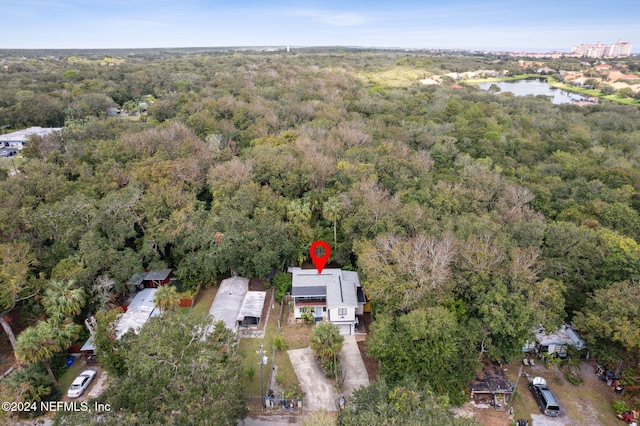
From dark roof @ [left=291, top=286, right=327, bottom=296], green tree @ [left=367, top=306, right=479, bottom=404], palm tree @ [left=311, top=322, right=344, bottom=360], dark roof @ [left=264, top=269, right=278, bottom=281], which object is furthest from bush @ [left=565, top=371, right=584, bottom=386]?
dark roof @ [left=264, top=269, right=278, bottom=281]

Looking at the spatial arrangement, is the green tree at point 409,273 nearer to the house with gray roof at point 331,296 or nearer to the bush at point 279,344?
the house with gray roof at point 331,296

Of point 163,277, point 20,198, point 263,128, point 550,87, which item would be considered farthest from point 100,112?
point 550,87

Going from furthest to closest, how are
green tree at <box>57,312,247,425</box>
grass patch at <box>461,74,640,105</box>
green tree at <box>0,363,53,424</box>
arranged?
grass patch at <box>461,74,640,105</box> → green tree at <box>0,363,53,424</box> → green tree at <box>57,312,247,425</box>

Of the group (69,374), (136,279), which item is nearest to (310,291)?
(136,279)

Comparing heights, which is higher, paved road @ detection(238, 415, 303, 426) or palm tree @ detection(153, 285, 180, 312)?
Answer: palm tree @ detection(153, 285, 180, 312)

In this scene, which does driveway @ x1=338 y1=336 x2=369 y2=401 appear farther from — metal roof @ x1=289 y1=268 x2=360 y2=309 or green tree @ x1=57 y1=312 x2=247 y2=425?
green tree @ x1=57 y1=312 x2=247 y2=425

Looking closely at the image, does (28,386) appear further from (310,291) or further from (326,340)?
(310,291)

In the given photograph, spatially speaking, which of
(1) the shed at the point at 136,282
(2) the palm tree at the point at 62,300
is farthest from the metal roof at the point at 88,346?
(1) the shed at the point at 136,282

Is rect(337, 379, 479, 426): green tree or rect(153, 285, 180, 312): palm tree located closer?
rect(337, 379, 479, 426): green tree

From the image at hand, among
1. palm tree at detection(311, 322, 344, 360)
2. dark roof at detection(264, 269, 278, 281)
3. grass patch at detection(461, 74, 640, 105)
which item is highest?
grass patch at detection(461, 74, 640, 105)
